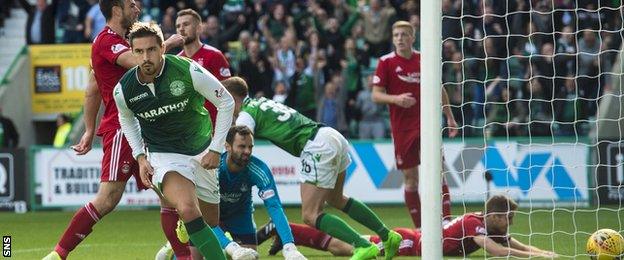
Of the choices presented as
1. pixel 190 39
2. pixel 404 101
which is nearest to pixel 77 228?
pixel 190 39

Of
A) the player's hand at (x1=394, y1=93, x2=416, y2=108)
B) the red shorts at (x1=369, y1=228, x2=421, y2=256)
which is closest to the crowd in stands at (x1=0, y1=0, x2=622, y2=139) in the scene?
the player's hand at (x1=394, y1=93, x2=416, y2=108)

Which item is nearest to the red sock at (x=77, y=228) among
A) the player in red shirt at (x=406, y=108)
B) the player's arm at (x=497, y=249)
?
the player's arm at (x=497, y=249)

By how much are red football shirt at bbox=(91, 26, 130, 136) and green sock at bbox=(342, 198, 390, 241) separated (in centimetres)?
212

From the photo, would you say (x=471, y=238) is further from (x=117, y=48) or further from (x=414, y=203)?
(x=117, y=48)

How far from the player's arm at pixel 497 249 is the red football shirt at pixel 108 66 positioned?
299 cm

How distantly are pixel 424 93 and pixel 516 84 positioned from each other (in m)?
10.3

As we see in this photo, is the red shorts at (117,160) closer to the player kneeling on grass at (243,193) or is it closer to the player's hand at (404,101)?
the player kneeling on grass at (243,193)

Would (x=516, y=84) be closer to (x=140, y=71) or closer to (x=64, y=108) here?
(x=64, y=108)

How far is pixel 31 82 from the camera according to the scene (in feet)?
70.4

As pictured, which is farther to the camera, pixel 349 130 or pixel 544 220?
pixel 349 130

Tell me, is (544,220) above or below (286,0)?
below

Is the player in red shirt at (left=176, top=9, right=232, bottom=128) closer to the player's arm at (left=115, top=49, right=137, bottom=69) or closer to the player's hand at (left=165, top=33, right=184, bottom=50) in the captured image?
the player's hand at (left=165, top=33, right=184, bottom=50)

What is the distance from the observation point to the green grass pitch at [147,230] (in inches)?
451

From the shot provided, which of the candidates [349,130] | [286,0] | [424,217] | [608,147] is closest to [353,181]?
[349,130]
